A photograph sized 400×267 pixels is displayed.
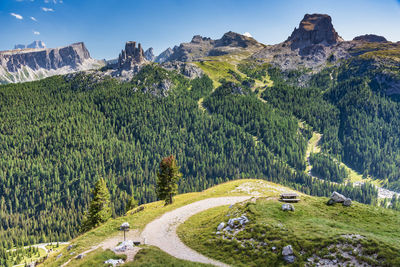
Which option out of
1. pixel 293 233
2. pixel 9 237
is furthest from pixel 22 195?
pixel 293 233

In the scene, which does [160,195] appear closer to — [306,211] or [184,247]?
[184,247]

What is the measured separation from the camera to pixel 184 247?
1272 inches

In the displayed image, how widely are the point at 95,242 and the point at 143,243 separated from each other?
9.04m

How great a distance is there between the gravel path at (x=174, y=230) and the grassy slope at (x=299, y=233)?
4.14 feet

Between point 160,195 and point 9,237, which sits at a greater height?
point 160,195

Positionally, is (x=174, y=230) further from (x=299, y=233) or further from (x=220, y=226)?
(x=299, y=233)

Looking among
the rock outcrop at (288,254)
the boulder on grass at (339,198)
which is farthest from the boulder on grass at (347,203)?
the rock outcrop at (288,254)

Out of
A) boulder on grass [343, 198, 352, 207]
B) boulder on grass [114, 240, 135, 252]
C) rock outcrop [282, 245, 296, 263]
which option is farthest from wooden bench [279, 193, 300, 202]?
boulder on grass [114, 240, 135, 252]

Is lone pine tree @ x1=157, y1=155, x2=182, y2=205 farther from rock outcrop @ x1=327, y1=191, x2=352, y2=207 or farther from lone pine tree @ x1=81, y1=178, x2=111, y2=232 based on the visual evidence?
rock outcrop @ x1=327, y1=191, x2=352, y2=207

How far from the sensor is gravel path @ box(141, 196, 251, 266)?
97.9 ft

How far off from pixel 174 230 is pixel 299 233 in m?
20.8

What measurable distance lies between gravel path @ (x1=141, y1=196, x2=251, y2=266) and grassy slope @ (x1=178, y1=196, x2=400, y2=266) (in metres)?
1.26

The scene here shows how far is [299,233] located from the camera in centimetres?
2834

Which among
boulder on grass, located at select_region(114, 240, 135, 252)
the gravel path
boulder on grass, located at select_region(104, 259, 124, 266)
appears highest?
boulder on grass, located at select_region(104, 259, 124, 266)
